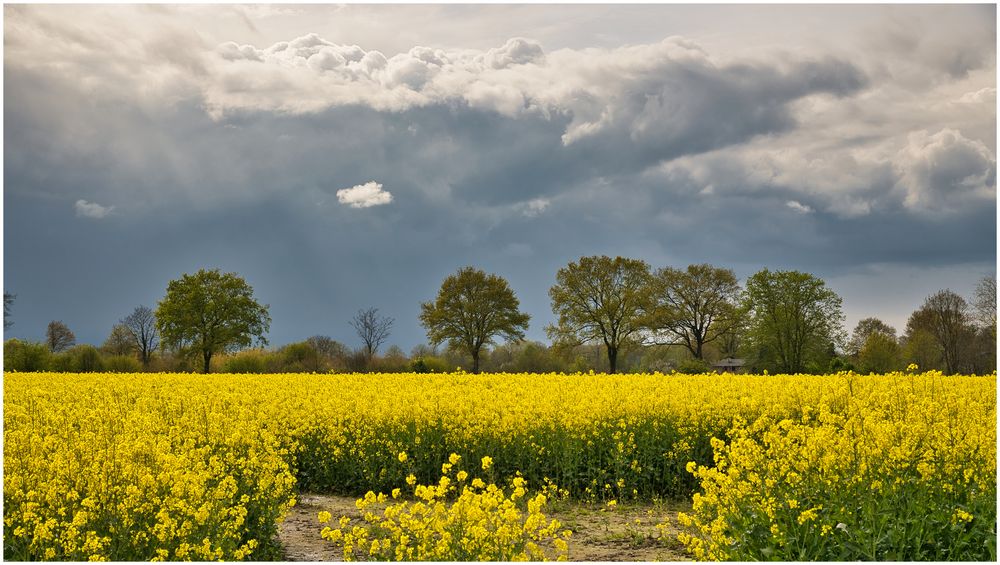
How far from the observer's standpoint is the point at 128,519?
597 centimetres

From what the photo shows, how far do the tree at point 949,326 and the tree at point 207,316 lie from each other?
36.9 metres

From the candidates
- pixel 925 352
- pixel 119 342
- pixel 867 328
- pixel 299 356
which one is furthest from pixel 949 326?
pixel 119 342

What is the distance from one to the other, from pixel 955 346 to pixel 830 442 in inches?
1584

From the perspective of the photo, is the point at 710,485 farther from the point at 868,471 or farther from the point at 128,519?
the point at 128,519

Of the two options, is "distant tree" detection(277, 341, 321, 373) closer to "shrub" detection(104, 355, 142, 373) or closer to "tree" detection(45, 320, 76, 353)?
"shrub" detection(104, 355, 142, 373)

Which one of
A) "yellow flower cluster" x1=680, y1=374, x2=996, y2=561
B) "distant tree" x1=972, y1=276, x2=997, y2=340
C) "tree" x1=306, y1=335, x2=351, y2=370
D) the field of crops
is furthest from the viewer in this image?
"tree" x1=306, y1=335, x2=351, y2=370

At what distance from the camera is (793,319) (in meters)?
46.0

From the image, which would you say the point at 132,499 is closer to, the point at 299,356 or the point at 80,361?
the point at 80,361

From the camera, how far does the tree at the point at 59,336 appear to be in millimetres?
57125

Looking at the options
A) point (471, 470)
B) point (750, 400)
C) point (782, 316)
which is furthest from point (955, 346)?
point (471, 470)

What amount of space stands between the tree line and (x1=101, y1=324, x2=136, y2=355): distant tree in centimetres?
459

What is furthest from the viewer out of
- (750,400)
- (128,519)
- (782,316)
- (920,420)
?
(782,316)

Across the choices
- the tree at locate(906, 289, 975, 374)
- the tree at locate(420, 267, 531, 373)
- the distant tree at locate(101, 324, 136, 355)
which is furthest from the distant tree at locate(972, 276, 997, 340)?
the distant tree at locate(101, 324, 136, 355)

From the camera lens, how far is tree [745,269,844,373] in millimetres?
45281
